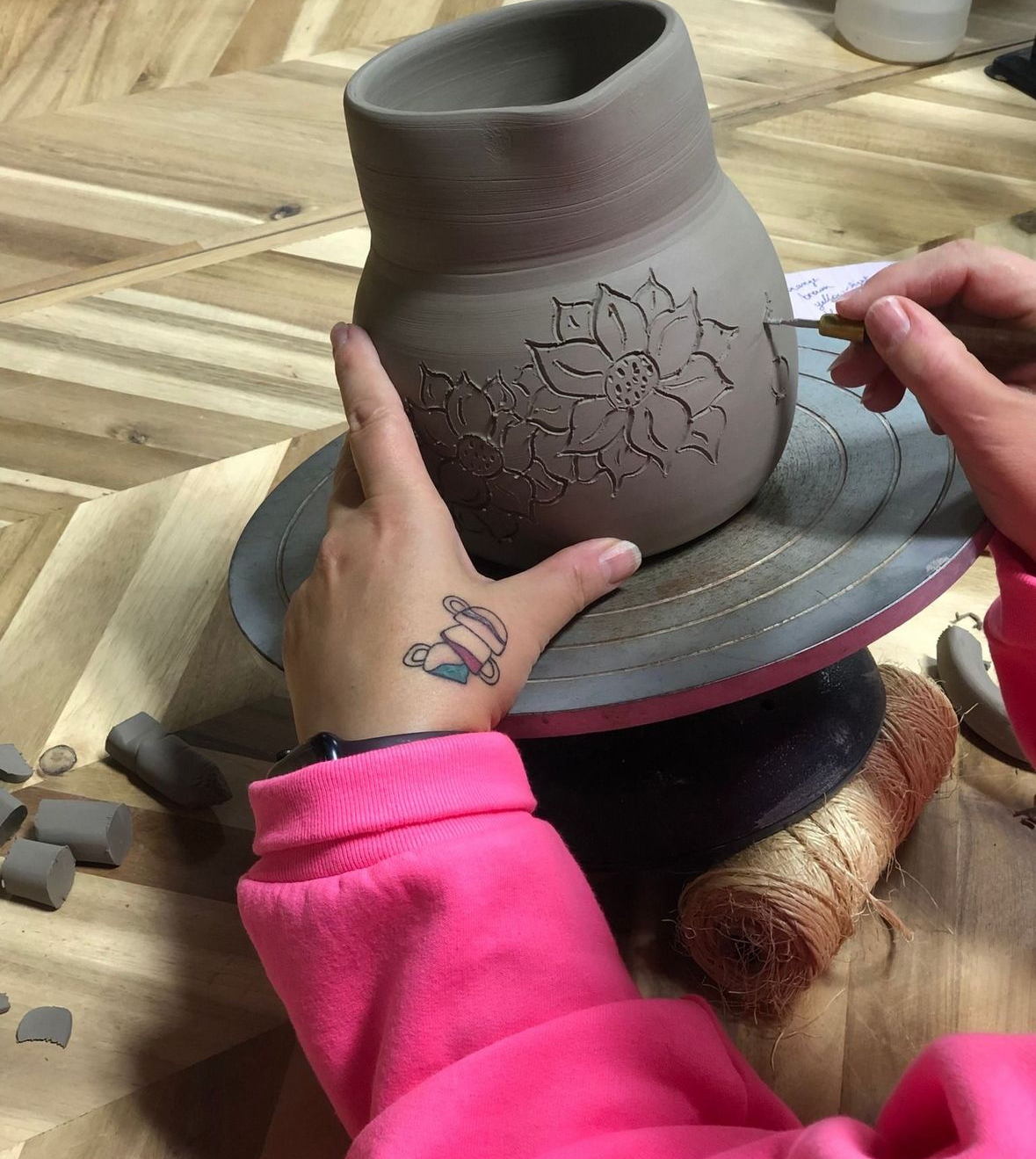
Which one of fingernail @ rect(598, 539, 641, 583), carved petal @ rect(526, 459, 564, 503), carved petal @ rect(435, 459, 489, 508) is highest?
carved petal @ rect(526, 459, 564, 503)

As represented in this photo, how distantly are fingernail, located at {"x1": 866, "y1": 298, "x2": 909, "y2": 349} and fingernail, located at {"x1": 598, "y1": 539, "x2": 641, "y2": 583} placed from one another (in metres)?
0.19

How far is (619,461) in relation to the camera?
700mm

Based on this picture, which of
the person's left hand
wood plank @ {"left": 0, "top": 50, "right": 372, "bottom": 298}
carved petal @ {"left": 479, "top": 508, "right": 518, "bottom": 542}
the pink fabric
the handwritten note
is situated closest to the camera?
the pink fabric

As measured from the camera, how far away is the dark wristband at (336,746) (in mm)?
618

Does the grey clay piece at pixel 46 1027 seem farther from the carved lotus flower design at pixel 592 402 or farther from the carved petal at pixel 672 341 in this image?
the carved petal at pixel 672 341

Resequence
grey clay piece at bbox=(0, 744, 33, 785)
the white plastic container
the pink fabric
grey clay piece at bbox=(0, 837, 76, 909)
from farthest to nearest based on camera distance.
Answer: the white plastic container → grey clay piece at bbox=(0, 744, 33, 785) → grey clay piece at bbox=(0, 837, 76, 909) → the pink fabric

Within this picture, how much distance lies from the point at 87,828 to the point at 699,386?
23.1 inches

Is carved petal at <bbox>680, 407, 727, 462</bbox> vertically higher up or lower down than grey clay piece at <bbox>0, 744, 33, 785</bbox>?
higher up

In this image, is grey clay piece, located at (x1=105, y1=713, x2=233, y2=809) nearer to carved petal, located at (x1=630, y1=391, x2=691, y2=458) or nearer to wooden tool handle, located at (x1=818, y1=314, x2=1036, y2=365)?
carved petal, located at (x1=630, y1=391, x2=691, y2=458)

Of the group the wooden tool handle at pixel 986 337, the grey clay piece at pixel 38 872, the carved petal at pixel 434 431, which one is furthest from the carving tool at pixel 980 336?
the grey clay piece at pixel 38 872

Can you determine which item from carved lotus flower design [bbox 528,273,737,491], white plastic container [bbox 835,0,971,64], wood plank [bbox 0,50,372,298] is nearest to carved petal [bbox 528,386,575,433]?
carved lotus flower design [bbox 528,273,737,491]

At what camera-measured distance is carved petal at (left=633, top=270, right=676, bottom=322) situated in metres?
0.67

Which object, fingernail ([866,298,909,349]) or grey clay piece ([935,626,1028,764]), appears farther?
grey clay piece ([935,626,1028,764])

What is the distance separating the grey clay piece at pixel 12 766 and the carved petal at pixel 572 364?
0.61 metres
